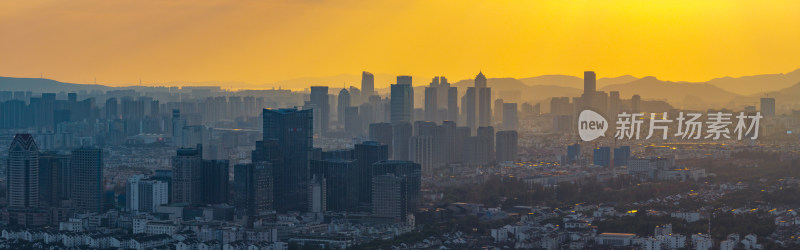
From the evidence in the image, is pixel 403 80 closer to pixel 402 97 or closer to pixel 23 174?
pixel 402 97

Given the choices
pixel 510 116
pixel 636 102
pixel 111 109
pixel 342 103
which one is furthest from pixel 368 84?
pixel 636 102

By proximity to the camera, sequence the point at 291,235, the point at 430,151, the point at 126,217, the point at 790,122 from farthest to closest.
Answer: the point at 790,122
the point at 430,151
the point at 126,217
the point at 291,235

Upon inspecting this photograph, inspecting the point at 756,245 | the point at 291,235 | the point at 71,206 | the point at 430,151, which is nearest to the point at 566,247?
the point at 756,245

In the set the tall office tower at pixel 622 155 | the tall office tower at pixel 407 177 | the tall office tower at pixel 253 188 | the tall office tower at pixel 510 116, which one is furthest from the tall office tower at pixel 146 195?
the tall office tower at pixel 510 116

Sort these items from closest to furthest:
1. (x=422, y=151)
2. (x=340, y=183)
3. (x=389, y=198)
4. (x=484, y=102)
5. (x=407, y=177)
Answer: (x=389, y=198), (x=407, y=177), (x=340, y=183), (x=422, y=151), (x=484, y=102)

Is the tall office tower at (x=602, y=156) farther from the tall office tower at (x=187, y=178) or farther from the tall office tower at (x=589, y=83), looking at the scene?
the tall office tower at (x=187, y=178)

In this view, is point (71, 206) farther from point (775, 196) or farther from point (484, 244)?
point (775, 196)
